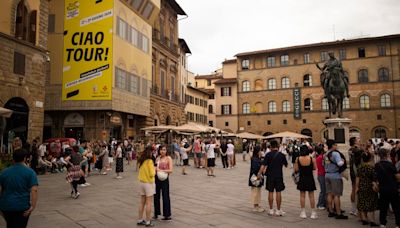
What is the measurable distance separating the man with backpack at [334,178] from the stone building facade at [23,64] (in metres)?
15.5

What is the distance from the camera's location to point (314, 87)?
165 ft

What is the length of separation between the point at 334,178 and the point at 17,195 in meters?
6.08

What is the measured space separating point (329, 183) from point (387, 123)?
4341 cm

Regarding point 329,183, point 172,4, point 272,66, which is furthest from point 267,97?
point 329,183

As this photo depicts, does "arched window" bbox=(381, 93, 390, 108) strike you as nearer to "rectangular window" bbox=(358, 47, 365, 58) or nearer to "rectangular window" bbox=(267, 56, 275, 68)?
"rectangular window" bbox=(358, 47, 365, 58)

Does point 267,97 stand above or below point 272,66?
below

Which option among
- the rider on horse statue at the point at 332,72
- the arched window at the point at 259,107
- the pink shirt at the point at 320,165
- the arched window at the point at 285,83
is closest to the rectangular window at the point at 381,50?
the arched window at the point at 285,83

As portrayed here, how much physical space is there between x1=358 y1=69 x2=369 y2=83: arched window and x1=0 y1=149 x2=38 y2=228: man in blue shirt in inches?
1951

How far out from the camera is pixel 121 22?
2630 centimetres

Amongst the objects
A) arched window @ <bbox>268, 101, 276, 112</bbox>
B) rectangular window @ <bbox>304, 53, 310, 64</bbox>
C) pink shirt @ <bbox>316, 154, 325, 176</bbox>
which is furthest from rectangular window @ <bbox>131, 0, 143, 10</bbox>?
arched window @ <bbox>268, 101, 276, 112</bbox>

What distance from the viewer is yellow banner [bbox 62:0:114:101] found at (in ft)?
81.5

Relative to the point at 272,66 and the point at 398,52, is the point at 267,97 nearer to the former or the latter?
the point at 272,66

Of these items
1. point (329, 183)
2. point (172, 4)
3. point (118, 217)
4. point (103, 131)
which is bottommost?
point (118, 217)

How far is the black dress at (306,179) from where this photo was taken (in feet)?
25.2
